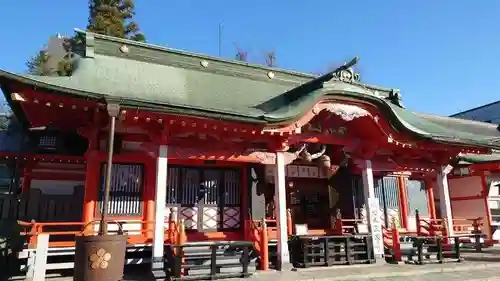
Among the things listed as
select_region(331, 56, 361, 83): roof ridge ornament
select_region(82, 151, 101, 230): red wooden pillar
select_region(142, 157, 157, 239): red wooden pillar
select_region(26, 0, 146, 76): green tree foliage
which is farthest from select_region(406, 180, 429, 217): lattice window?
select_region(26, 0, 146, 76): green tree foliage

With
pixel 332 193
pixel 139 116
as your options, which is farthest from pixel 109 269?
pixel 332 193

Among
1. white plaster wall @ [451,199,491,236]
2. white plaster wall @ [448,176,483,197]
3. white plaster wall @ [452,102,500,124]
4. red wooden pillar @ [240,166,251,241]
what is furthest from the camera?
white plaster wall @ [452,102,500,124]

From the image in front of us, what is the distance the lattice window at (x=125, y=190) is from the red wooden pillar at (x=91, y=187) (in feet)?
1.03

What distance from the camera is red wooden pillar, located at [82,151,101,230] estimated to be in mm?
10242

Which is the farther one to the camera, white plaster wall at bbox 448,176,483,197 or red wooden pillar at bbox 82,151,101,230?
white plaster wall at bbox 448,176,483,197

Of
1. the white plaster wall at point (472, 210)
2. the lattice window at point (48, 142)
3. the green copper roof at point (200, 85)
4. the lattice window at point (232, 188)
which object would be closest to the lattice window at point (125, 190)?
the lattice window at point (48, 142)

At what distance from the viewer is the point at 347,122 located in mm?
12359

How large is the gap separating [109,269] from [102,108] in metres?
4.17

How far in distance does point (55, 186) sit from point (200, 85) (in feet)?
20.7

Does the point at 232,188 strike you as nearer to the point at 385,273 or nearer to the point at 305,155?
the point at 305,155

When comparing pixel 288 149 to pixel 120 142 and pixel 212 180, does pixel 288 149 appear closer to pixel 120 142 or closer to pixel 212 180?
pixel 212 180

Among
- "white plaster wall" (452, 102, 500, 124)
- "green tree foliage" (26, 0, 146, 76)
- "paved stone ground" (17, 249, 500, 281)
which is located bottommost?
"paved stone ground" (17, 249, 500, 281)

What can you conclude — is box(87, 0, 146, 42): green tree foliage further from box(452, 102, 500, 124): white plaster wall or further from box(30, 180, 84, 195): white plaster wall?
box(452, 102, 500, 124): white plaster wall

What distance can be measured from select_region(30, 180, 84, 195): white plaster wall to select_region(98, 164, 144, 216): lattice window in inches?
104
